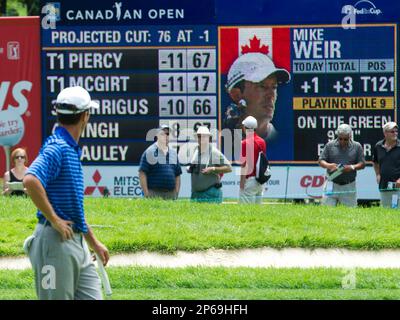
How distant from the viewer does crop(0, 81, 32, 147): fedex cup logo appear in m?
21.8

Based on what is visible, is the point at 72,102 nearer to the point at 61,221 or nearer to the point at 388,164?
the point at 61,221

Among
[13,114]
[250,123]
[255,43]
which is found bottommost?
[250,123]

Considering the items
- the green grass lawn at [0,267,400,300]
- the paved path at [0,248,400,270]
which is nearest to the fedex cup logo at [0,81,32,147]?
the paved path at [0,248,400,270]

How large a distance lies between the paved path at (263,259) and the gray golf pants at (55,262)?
6386 millimetres

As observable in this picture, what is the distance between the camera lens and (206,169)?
1836cm

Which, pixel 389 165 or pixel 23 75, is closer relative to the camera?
pixel 389 165

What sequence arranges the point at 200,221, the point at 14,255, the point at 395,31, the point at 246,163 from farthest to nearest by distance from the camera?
the point at 395,31, the point at 246,163, the point at 200,221, the point at 14,255

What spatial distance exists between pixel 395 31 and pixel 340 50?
1016mm

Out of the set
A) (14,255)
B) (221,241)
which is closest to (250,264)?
(221,241)

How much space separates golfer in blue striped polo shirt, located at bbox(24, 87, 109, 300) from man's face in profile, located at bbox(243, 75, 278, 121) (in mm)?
12702

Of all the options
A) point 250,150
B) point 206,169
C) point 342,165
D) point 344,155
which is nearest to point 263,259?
point 206,169

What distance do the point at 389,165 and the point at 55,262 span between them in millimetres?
11545

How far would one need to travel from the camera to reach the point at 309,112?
2075 centimetres

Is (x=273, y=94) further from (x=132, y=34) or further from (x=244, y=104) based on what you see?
(x=132, y=34)
